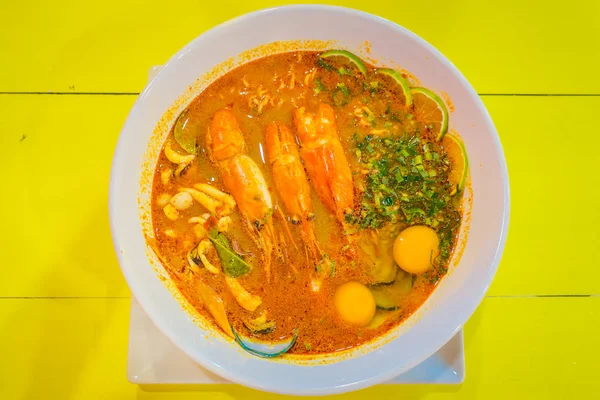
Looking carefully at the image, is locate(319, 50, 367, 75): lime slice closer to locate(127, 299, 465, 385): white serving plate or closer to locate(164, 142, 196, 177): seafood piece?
locate(164, 142, 196, 177): seafood piece

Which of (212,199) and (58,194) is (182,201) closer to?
(212,199)

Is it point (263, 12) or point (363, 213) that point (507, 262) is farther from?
point (263, 12)

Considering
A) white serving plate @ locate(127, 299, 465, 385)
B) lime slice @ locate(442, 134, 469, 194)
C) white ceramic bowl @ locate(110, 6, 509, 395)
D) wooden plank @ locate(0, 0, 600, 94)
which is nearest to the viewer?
white ceramic bowl @ locate(110, 6, 509, 395)

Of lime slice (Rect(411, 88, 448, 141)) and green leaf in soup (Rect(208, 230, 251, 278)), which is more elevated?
lime slice (Rect(411, 88, 448, 141))

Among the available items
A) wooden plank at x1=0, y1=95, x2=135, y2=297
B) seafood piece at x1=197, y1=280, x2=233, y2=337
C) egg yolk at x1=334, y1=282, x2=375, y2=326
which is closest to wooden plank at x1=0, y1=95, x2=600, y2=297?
wooden plank at x1=0, y1=95, x2=135, y2=297

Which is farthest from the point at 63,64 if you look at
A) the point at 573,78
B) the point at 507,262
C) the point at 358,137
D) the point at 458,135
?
the point at 573,78

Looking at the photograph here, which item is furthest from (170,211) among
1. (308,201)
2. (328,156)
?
(328,156)
